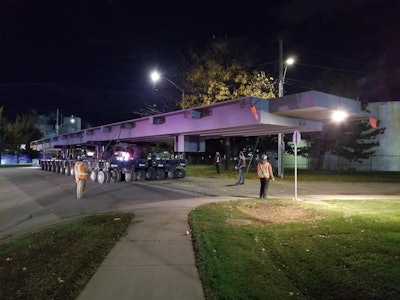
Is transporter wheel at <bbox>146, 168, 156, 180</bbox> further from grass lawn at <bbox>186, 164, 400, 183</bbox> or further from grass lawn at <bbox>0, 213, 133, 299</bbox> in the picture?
grass lawn at <bbox>0, 213, 133, 299</bbox>

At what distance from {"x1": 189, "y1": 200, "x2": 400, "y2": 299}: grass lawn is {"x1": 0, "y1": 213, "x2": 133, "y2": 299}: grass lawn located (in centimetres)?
189

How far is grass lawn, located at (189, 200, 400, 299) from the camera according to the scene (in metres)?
5.82

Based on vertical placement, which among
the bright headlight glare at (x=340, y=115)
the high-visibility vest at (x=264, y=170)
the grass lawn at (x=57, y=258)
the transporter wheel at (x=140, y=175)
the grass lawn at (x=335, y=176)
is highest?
the bright headlight glare at (x=340, y=115)

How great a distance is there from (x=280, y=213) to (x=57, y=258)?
22.4ft

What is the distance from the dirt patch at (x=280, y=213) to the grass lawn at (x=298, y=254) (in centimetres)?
3

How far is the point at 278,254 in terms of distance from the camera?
7.52 metres

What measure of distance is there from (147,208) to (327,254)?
295 inches

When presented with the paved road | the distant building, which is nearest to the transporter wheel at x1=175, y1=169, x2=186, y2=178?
the paved road

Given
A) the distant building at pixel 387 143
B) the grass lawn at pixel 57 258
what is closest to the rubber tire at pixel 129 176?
the grass lawn at pixel 57 258

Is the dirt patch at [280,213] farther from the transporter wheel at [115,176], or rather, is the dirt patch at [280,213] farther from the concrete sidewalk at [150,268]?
the transporter wheel at [115,176]

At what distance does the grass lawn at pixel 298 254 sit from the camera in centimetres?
582

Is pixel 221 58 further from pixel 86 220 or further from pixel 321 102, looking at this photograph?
pixel 86 220

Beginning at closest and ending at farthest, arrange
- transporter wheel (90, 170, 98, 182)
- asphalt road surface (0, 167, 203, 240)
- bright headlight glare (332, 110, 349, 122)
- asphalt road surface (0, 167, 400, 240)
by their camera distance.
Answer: asphalt road surface (0, 167, 203, 240), asphalt road surface (0, 167, 400, 240), bright headlight glare (332, 110, 349, 122), transporter wheel (90, 170, 98, 182)

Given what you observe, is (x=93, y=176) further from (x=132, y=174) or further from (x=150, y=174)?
(x=150, y=174)
